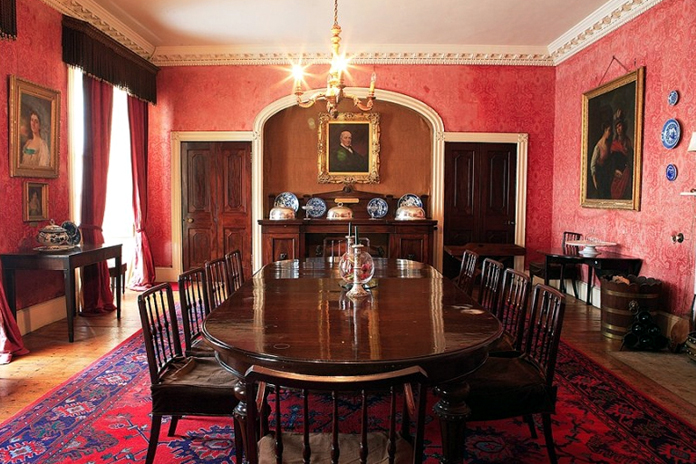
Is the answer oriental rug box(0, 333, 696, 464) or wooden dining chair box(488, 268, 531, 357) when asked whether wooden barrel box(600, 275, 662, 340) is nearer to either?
oriental rug box(0, 333, 696, 464)

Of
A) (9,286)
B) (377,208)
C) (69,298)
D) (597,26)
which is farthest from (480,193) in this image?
(9,286)

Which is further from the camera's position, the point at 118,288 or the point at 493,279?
the point at 118,288

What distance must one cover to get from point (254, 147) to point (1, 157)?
11.4 ft

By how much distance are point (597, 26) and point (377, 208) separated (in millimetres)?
3667

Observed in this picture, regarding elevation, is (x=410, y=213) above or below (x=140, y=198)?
below

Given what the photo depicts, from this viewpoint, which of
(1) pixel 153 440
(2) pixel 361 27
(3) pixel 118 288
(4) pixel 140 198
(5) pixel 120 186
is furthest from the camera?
(5) pixel 120 186

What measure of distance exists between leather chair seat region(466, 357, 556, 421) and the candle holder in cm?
82

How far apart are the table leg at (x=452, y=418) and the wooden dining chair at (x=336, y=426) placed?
0.15 m

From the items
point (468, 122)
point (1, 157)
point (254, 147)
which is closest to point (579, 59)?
point (468, 122)

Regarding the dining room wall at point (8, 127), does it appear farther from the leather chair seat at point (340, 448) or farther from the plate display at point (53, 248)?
the leather chair seat at point (340, 448)

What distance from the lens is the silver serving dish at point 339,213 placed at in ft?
23.5

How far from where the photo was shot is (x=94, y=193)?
18.7ft

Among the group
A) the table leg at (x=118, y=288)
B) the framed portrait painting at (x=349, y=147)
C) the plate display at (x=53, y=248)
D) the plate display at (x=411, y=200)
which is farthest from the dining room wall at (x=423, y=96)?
the plate display at (x=53, y=248)

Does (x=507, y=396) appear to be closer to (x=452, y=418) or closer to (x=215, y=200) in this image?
(x=452, y=418)
